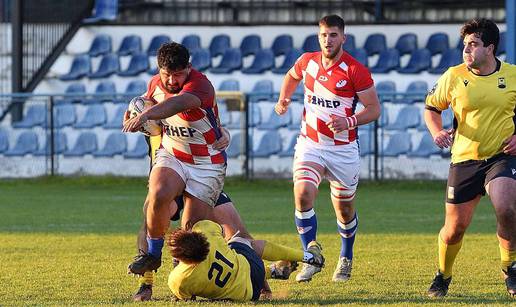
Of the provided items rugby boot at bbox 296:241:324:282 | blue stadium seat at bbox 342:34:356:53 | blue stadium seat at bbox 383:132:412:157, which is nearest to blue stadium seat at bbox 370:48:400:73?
blue stadium seat at bbox 342:34:356:53

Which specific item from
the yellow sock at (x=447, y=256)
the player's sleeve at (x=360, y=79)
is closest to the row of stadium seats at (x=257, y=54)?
the player's sleeve at (x=360, y=79)

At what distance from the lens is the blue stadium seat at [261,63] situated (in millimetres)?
25203

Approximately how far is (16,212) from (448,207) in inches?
379

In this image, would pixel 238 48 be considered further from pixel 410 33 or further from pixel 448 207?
pixel 448 207

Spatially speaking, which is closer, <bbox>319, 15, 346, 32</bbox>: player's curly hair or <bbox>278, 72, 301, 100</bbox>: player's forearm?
<bbox>319, 15, 346, 32</bbox>: player's curly hair

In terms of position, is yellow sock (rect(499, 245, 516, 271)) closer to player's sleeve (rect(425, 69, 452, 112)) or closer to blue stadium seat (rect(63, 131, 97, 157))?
player's sleeve (rect(425, 69, 452, 112))

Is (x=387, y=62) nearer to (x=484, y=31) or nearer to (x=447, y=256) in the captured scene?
(x=447, y=256)

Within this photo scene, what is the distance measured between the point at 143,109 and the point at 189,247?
1.44m

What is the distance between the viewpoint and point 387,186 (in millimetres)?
22094

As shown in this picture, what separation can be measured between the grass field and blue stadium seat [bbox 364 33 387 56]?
151 inches

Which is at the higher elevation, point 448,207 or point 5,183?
point 448,207

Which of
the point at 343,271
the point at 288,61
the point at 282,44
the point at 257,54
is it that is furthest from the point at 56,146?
the point at 343,271

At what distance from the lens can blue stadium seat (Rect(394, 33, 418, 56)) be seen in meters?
25.0

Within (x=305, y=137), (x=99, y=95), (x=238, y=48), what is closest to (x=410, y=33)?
(x=238, y=48)
